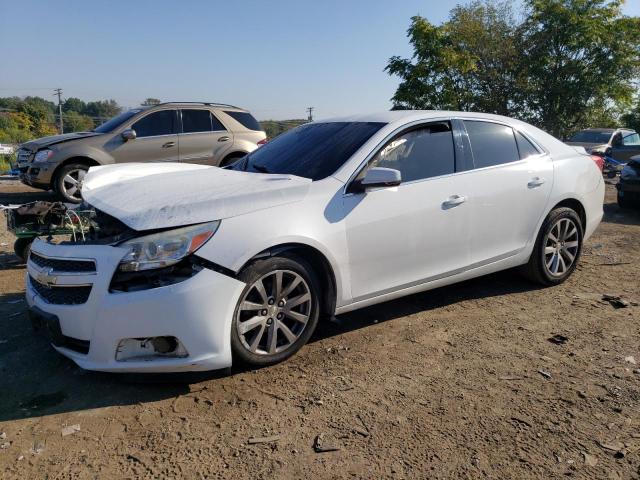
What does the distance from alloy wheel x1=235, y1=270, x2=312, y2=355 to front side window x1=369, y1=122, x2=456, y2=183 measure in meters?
1.08

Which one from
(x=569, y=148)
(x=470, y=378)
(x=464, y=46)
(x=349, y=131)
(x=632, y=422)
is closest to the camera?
(x=632, y=422)

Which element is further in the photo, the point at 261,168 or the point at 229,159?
the point at 229,159

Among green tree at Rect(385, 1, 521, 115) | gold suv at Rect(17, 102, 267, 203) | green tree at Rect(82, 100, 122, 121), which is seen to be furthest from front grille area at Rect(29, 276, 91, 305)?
green tree at Rect(82, 100, 122, 121)

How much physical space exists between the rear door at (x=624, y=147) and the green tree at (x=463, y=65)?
7353mm

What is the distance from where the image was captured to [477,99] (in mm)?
24219

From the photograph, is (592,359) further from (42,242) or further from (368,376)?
(42,242)

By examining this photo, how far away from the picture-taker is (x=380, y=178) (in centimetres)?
344

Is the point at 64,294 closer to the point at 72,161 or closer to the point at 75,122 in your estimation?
the point at 72,161

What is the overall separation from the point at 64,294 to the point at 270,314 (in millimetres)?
1214

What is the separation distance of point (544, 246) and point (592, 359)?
4.75 ft

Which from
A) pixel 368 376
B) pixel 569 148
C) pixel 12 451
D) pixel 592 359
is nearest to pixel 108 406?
pixel 12 451

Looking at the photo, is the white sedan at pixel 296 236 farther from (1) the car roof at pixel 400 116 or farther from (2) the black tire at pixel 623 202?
(2) the black tire at pixel 623 202

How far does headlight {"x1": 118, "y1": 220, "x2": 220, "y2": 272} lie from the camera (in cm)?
283

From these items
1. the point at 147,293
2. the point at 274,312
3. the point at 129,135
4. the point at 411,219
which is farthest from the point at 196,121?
the point at 147,293
